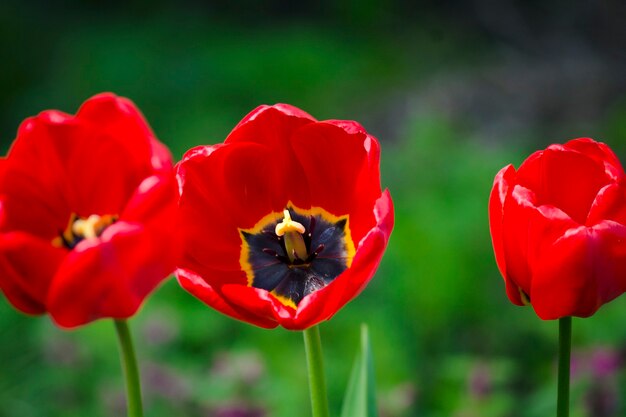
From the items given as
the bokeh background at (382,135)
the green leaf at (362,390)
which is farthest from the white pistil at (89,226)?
the bokeh background at (382,135)

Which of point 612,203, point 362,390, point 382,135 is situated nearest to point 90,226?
point 362,390

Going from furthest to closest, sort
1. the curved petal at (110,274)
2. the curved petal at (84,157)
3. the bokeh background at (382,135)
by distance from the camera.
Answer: the bokeh background at (382,135) < the curved petal at (84,157) < the curved petal at (110,274)

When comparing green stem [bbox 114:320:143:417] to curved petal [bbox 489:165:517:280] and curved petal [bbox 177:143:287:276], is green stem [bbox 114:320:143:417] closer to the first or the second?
curved petal [bbox 177:143:287:276]

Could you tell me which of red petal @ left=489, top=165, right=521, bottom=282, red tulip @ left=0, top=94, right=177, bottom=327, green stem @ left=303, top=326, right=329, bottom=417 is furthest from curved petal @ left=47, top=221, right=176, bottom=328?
red petal @ left=489, top=165, right=521, bottom=282

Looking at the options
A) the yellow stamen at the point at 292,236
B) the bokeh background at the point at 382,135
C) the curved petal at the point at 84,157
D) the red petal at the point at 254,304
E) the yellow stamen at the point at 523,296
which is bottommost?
the bokeh background at the point at 382,135

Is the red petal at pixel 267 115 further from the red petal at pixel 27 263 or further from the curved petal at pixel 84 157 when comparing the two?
the red petal at pixel 27 263

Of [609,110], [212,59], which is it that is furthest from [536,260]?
[212,59]

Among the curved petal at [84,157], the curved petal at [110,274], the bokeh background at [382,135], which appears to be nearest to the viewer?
the curved petal at [110,274]

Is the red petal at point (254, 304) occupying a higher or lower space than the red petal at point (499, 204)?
lower
